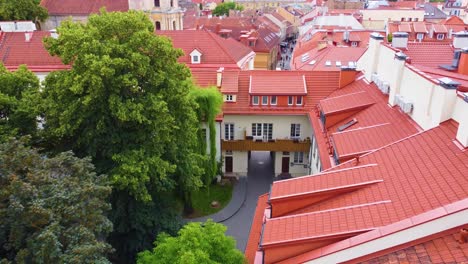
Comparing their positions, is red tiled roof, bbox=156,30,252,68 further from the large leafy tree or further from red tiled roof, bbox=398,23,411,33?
red tiled roof, bbox=398,23,411,33

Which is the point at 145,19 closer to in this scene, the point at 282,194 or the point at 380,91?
the point at 282,194

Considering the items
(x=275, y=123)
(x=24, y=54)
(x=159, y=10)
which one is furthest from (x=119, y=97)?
(x=159, y=10)

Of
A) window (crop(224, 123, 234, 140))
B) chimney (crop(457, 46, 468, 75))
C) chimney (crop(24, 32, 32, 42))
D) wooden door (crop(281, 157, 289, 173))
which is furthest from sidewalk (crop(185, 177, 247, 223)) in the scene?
chimney (crop(24, 32, 32, 42))

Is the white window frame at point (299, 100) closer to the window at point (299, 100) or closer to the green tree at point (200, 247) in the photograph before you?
the window at point (299, 100)

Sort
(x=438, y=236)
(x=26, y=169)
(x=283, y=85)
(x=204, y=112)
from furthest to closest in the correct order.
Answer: (x=283, y=85), (x=204, y=112), (x=26, y=169), (x=438, y=236)

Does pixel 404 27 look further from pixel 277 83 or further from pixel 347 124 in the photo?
pixel 347 124

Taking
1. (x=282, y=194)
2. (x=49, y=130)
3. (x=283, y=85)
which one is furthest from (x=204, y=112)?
(x=282, y=194)
